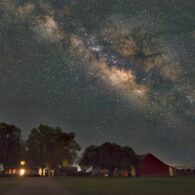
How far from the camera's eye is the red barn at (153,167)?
109 metres

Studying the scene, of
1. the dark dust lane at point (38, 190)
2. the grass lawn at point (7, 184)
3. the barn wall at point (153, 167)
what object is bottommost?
the dark dust lane at point (38, 190)

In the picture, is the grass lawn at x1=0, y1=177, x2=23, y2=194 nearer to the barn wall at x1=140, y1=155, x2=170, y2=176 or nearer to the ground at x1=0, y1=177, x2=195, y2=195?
the ground at x1=0, y1=177, x2=195, y2=195

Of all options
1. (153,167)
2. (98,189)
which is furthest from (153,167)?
(98,189)

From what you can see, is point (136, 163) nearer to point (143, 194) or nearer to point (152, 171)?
point (152, 171)

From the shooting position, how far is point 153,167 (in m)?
110

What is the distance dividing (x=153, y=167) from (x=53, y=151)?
33.4 meters

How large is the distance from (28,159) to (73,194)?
86.3m

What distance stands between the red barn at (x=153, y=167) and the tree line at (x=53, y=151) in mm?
3993

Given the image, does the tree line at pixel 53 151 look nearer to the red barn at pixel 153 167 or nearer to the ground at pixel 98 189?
the red barn at pixel 153 167

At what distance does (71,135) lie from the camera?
116 metres

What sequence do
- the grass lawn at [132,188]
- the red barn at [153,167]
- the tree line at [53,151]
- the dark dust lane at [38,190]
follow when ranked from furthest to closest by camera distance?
the red barn at [153,167] → the tree line at [53,151] → the grass lawn at [132,188] → the dark dust lane at [38,190]

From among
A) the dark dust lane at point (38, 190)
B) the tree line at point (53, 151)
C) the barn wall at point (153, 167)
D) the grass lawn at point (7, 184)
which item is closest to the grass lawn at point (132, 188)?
the dark dust lane at point (38, 190)

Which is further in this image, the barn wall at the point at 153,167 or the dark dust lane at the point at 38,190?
the barn wall at the point at 153,167

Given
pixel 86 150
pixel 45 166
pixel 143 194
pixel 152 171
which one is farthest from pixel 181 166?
pixel 143 194
